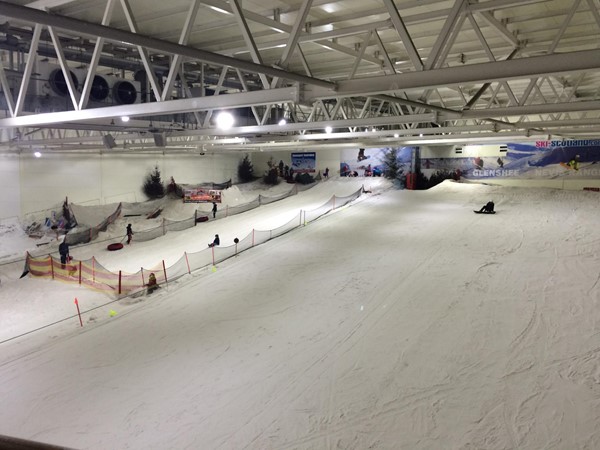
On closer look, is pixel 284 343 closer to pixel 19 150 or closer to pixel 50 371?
pixel 50 371

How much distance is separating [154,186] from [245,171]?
10.6 metres

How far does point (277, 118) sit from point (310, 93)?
8404mm

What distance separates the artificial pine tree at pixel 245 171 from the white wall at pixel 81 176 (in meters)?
4.65

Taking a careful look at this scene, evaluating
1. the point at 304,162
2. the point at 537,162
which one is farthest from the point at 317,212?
the point at 537,162

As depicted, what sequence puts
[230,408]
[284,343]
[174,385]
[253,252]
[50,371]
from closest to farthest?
[230,408] → [174,385] → [50,371] → [284,343] → [253,252]

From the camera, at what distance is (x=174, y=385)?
25.9ft

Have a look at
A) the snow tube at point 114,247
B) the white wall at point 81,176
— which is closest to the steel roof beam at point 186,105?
the snow tube at point 114,247

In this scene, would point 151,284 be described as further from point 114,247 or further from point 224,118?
point 114,247

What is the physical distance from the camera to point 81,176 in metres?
26.6

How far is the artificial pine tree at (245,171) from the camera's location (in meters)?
39.8

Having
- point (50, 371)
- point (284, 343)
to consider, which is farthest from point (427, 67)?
point (50, 371)

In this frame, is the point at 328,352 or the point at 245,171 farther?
the point at 245,171

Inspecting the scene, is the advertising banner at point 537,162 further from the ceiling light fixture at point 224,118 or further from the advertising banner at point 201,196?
the ceiling light fixture at point 224,118

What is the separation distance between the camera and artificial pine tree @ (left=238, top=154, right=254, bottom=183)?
3975 centimetres
